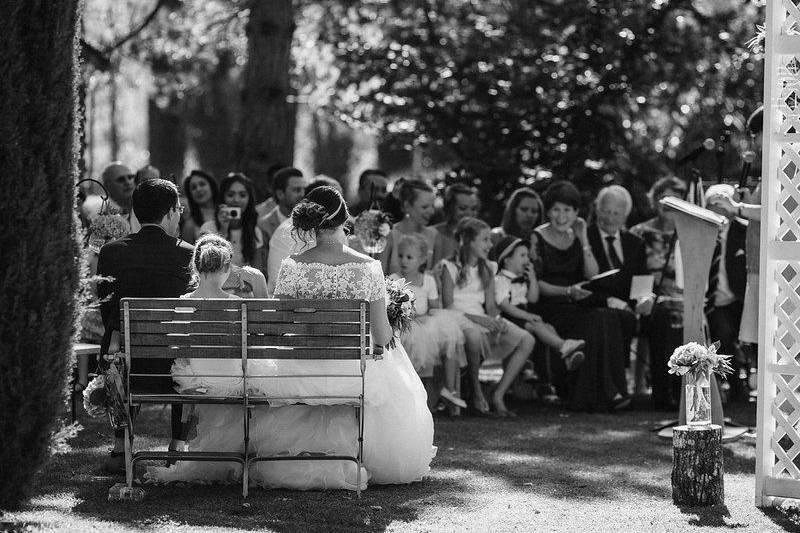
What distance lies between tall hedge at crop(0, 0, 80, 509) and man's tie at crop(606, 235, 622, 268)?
6633mm

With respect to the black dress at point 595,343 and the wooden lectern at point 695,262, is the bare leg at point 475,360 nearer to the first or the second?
the black dress at point 595,343

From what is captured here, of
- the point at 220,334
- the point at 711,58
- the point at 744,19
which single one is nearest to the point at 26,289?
the point at 220,334

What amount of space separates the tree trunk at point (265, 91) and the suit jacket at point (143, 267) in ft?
18.3

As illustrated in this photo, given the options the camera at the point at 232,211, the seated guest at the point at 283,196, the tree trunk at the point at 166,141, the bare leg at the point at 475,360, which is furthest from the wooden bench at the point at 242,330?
the tree trunk at the point at 166,141

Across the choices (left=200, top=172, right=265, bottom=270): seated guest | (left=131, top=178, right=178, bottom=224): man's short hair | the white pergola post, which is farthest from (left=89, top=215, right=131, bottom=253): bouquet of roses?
the white pergola post

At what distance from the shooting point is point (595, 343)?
34.8 ft

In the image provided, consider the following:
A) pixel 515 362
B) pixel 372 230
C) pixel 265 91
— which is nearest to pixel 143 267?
pixel 372 230

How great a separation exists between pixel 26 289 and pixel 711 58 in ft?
37.2

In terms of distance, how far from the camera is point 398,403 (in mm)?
6961

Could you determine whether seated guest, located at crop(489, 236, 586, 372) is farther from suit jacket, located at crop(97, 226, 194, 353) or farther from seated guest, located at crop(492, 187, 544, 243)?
suit jacket, located at crop(97, 226, 194, 353)

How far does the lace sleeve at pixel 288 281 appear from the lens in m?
6.71

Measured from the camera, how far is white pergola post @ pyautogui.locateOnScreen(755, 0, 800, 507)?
21.4ft

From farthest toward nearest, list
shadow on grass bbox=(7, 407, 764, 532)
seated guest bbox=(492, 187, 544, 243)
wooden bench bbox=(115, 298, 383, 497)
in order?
seated guest bbox=(492, 187, 544, 243), wooden bench bbox=(115, 298, 383, 497), shadow on grass bbox=(7, 407, 764, 532)

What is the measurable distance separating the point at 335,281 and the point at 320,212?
410 millimetres
